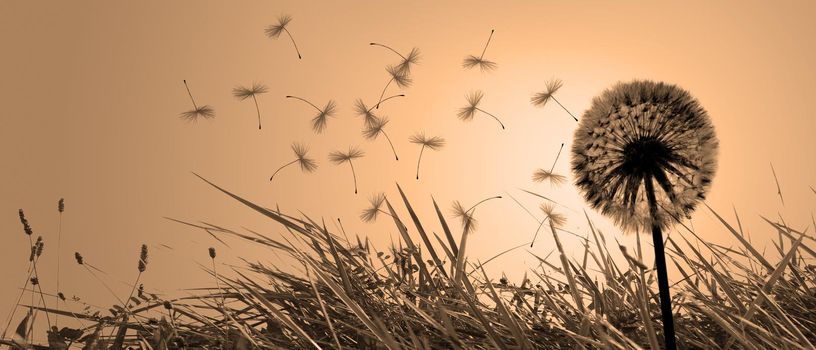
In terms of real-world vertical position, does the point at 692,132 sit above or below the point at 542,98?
below

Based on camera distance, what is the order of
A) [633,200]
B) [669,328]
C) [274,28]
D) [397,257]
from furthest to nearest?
[274,28] < [397,257] < [633,200] < [669,328]

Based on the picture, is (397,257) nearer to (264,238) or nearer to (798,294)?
(264,238)

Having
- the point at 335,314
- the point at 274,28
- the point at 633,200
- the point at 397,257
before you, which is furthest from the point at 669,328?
the point at 274,28

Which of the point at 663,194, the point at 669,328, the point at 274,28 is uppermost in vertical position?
the point at 274,28

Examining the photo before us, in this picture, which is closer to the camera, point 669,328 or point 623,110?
point 669,328

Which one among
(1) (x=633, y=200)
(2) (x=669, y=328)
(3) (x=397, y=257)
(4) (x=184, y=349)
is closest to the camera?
(2) (x=669, y=328)
